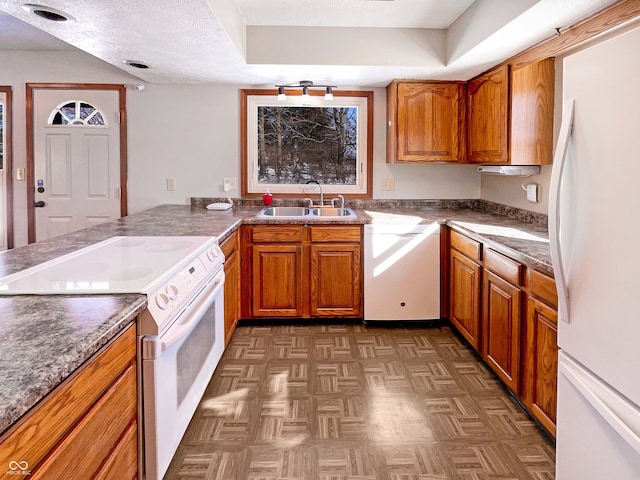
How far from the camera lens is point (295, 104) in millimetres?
4387

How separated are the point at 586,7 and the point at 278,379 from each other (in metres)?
2.39

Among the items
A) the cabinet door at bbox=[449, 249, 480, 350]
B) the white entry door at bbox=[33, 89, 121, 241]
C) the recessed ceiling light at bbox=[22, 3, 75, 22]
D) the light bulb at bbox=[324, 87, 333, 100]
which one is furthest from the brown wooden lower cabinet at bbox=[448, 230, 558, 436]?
the white entry door at bbox=[33, 89, 121, 241]

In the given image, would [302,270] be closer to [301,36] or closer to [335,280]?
[335,280]

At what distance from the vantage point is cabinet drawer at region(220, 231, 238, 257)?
10.3 feet

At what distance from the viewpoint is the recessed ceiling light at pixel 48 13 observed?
234 cm

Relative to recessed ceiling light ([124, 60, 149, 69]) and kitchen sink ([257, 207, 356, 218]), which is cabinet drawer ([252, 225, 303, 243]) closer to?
kitchen sink ([257, 207, 356, 218])

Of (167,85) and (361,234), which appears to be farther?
(167,85)

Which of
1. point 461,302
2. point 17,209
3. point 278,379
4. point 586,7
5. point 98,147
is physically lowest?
point 278,379

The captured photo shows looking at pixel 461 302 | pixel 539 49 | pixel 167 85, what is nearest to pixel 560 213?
pixel 539 49

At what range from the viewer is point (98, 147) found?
4.36 meters

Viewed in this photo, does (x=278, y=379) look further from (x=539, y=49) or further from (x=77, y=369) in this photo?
(x=539, y=49)

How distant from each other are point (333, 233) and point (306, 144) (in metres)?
1.03

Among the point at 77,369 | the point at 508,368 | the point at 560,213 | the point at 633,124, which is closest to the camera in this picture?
the point at 77,369

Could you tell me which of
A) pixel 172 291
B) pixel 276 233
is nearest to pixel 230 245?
pixel 276 233
